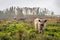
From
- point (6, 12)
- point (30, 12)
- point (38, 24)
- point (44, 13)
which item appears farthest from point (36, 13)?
point (38, 24)

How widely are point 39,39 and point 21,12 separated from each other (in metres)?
68.7

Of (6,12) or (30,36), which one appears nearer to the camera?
(30,36)

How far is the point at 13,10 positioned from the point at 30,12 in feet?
31.4

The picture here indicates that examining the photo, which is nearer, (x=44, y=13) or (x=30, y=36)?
(x=30, y=36)

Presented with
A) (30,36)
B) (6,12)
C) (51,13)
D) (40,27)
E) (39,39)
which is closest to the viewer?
(39,39)

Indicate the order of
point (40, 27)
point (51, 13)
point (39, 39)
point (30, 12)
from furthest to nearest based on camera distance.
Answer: point (51, 13)
point (30, 12)
point (40, 27)
point (39, 39)

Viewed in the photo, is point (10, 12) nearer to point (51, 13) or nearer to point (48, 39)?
point (51, 13)

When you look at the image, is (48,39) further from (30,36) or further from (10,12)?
(10,12)

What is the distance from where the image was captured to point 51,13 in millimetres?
98062

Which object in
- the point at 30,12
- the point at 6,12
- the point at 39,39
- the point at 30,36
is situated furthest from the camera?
the point at 6,12

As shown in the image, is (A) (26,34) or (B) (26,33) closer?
(A) (26,34)

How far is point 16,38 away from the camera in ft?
51.2

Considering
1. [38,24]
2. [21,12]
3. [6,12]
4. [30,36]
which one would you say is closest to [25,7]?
[21,12]

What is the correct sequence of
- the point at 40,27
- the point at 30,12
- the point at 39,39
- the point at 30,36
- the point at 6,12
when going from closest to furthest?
1. the point at 39,39
2. the point at 30,36
3. the point at 40,27
4. the point at 30,12
5. the point at 6,12
